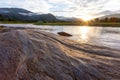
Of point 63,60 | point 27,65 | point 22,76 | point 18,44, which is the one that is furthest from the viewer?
point 18,44

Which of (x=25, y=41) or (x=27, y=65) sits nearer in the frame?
(x=27, y=65)

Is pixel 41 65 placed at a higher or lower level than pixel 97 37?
higher

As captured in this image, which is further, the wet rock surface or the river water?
the river water

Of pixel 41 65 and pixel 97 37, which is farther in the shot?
Answer: pixel 97 37

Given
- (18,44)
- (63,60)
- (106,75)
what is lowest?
(106,75)

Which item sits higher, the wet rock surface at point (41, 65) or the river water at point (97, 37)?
the wet rock surface at point (41, 65)

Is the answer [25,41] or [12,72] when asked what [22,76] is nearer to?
[12,72]

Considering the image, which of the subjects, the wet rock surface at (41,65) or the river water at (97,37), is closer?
the wet rock surface at (41,65)

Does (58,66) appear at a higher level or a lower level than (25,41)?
lower

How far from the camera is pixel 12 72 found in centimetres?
237

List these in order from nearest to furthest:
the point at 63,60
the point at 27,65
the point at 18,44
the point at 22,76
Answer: the point at 22,76
the point at 27,65
the point at 63,60
the point at 18,44

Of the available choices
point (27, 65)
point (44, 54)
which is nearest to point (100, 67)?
point (44, 54)

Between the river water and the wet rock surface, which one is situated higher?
the wet rock surface

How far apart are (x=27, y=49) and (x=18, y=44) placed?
0.21 metres
